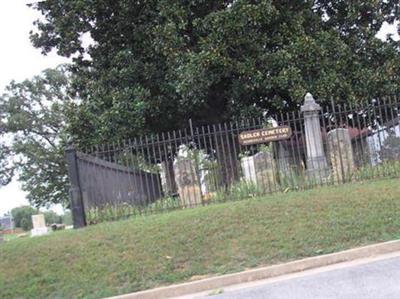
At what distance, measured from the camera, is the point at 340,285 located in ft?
23.3

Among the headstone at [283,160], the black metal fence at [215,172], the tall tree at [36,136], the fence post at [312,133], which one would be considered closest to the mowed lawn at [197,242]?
the black metal fence at [215,172]

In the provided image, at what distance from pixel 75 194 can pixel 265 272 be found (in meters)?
5.75

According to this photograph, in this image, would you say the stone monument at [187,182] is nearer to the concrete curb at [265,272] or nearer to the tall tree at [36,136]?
the concrete curb at [265,272]

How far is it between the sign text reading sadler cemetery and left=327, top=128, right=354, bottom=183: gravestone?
1158 mm

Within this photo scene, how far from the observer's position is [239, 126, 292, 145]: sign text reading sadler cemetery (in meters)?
14.1

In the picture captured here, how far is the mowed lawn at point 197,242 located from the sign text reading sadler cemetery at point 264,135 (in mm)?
2459

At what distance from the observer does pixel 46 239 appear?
456 inches

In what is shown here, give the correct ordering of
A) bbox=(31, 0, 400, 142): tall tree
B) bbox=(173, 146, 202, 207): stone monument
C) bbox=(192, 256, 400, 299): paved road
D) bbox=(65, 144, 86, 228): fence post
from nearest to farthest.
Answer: bbox=(192, 256, 400, 299): paved road
bbox=(65, 144, 86, 228): fence post
bbox=(173, 146, 202, 207): stone monument
bbox=(31, 0, 400, 142): tall tree

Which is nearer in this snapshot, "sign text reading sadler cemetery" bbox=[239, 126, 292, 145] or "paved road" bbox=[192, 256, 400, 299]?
"paved road" bbox=[192, 256, 400, 299]

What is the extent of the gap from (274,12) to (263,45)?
1047 mm

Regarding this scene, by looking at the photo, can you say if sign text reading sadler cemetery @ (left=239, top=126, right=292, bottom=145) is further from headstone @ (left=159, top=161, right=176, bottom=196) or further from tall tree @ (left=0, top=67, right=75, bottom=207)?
→ tall tree @ (left=0, top=67, right=75, bottom=207)

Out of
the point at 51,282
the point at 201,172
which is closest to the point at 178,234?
the point at 51,282

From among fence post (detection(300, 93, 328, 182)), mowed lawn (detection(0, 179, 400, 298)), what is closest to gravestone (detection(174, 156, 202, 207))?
mowed lawn (detection(0, 179, 400, 298))

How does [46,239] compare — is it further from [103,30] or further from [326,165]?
[103,30]
